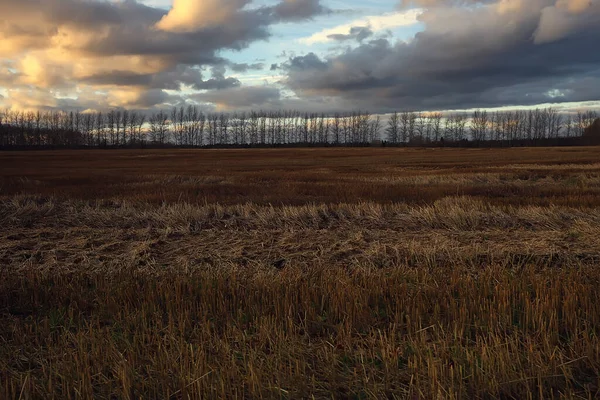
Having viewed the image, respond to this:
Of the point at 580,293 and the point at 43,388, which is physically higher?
the point at 580,293

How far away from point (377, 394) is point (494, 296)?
278 cm

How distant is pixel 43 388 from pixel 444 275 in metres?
5.73

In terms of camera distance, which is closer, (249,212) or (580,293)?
(580,293)

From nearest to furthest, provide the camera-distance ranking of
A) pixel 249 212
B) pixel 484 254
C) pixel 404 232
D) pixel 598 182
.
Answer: pixel 484 254, pixel 404 232, pixel 249 212, pixel 598 182

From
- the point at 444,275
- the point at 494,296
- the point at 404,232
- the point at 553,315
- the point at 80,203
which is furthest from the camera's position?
the point at 80,203

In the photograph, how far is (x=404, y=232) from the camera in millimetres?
11461

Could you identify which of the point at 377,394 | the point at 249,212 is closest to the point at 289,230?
the point at 249,212

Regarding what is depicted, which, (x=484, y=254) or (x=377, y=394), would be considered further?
(x=484, y=254)

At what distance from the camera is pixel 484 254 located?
870 cm

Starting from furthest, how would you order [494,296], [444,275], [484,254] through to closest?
[484,254]
[444,275]
[494,296]

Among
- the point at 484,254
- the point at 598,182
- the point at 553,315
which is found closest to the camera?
the point at 553,315

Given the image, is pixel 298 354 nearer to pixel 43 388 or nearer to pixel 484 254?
pixel 43 388

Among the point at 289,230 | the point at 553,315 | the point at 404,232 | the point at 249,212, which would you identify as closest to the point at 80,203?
the point at 249,212

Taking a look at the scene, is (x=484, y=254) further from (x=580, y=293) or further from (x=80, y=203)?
(x=80, y=203)
